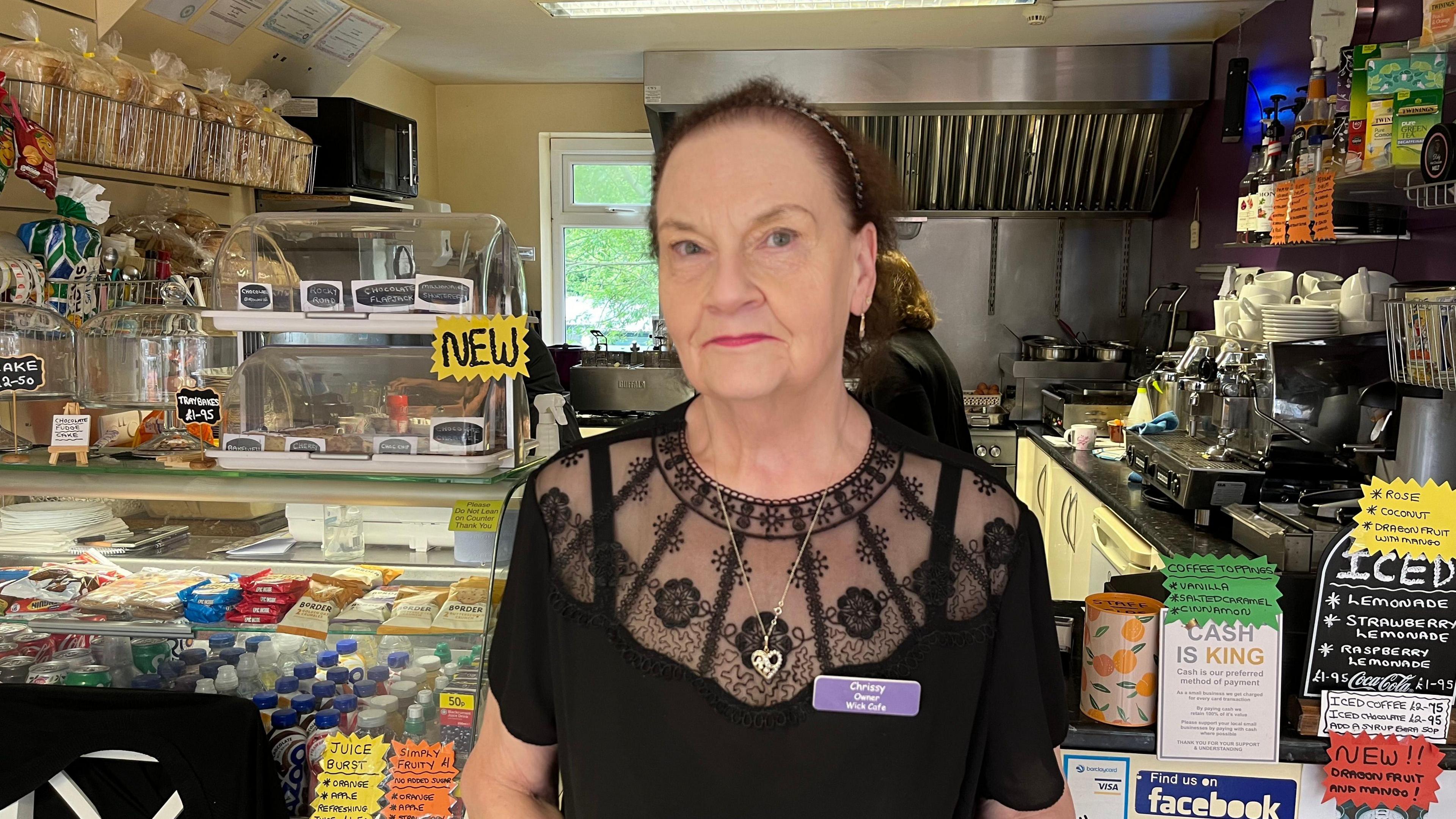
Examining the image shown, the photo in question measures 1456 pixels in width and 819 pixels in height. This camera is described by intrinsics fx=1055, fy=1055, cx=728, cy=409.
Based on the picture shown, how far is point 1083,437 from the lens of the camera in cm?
459

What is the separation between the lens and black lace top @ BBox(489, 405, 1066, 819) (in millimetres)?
1166

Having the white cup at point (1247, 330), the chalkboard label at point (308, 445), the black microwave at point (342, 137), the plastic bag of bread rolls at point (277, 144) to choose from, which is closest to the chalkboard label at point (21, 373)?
the chalkboard label at point (308, 445)

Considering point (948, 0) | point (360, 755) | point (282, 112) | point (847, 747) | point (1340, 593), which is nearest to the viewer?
point (847, 747)

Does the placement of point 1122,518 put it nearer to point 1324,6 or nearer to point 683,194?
point 1324,6

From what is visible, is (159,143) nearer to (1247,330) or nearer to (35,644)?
(35,644)

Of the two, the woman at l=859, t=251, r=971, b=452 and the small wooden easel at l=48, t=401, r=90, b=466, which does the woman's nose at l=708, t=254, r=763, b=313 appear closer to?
the small wooden easel at l=48, t=401, r=90, b=466

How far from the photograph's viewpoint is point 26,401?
1948 mm

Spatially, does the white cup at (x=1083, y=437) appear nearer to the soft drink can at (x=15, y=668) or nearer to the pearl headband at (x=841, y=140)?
the pearl headband at (x=841, y=140)

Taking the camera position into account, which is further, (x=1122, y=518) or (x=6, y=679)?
(x=1122, y=518)

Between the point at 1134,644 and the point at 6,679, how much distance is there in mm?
1905

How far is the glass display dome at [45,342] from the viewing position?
2018 millimetres

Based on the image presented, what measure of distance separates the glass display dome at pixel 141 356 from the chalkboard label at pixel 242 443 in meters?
0.31

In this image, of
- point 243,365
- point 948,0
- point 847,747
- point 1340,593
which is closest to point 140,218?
point 243,365

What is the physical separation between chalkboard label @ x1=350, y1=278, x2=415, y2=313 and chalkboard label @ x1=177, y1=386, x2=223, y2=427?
321mm
